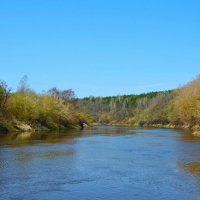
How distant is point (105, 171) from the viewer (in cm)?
3056

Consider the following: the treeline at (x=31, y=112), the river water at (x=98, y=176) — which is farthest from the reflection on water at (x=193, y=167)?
the treeline at (x=31, y=112)

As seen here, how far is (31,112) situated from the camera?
98.8 m

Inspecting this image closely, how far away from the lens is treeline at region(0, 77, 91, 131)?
88.1 meters

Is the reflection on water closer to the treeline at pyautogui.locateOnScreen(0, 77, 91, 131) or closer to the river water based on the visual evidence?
the river water

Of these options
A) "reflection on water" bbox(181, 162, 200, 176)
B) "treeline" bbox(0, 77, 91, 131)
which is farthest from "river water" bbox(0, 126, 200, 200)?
"treeline" bbox(0, 77, 91, 131)

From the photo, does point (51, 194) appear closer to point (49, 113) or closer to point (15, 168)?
point (15, 168)

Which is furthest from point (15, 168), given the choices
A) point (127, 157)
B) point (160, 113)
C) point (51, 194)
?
point (160, 113)

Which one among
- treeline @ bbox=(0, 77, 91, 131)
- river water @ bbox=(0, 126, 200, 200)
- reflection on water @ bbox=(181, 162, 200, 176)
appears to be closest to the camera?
river water @ bbox=(0, 126, 200, 200)

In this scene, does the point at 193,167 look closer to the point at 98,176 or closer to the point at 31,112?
the point at 98,176

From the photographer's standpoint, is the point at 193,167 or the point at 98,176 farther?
the point at 193,167

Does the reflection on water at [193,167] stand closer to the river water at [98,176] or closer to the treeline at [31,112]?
the river water at [98,176]

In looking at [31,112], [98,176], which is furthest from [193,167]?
[31,112]

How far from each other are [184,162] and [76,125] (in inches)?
3797

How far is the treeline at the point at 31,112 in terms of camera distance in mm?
88088
